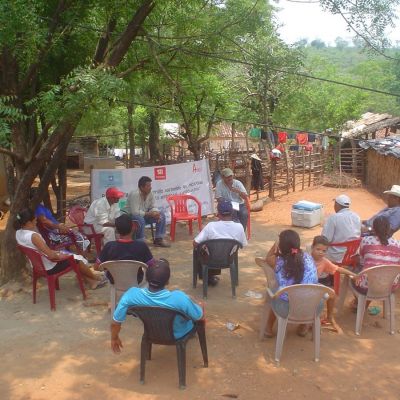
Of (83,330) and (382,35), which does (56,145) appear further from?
(382,35)

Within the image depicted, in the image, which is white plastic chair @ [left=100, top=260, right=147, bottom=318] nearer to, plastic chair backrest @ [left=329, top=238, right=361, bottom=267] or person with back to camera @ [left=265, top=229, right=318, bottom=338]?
person with back to camera @ [left=265, top=229, right=318, bottom=338]

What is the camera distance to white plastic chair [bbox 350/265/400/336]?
14.6ft

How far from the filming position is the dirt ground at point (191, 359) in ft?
12.0

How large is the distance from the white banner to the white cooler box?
6.18 feet

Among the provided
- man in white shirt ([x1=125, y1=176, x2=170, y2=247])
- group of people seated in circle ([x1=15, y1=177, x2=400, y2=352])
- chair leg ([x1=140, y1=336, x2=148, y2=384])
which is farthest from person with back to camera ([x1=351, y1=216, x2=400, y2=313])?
man in white shirt ([x1=125, y1=176, x2=170, y2=247])

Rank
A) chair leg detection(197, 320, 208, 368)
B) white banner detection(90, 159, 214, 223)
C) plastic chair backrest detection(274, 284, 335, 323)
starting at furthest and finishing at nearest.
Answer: white banner detection(90, 159, 214, 223) → plastic chair backrest detection(274, 284, 335, 323) → chair leg detection(197, 320, 208, 368)

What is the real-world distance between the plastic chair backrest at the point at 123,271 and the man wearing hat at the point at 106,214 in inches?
79.1

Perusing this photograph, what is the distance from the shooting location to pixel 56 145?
5945mm

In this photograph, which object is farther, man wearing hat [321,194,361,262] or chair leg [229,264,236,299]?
chair leg [229,264,236,299]

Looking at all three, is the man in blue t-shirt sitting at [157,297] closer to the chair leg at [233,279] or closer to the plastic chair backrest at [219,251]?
the plastic chair backrest at [219,251]

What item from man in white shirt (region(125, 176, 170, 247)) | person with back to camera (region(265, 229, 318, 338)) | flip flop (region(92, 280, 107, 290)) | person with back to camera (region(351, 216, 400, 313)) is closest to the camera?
person with back to camera (region(265, 229, 318, 338))

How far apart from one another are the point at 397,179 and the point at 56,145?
1229 centimetres

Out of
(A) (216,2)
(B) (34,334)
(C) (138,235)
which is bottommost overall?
(B) (34,334)

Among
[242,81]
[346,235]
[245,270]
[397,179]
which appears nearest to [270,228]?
[245,270]
